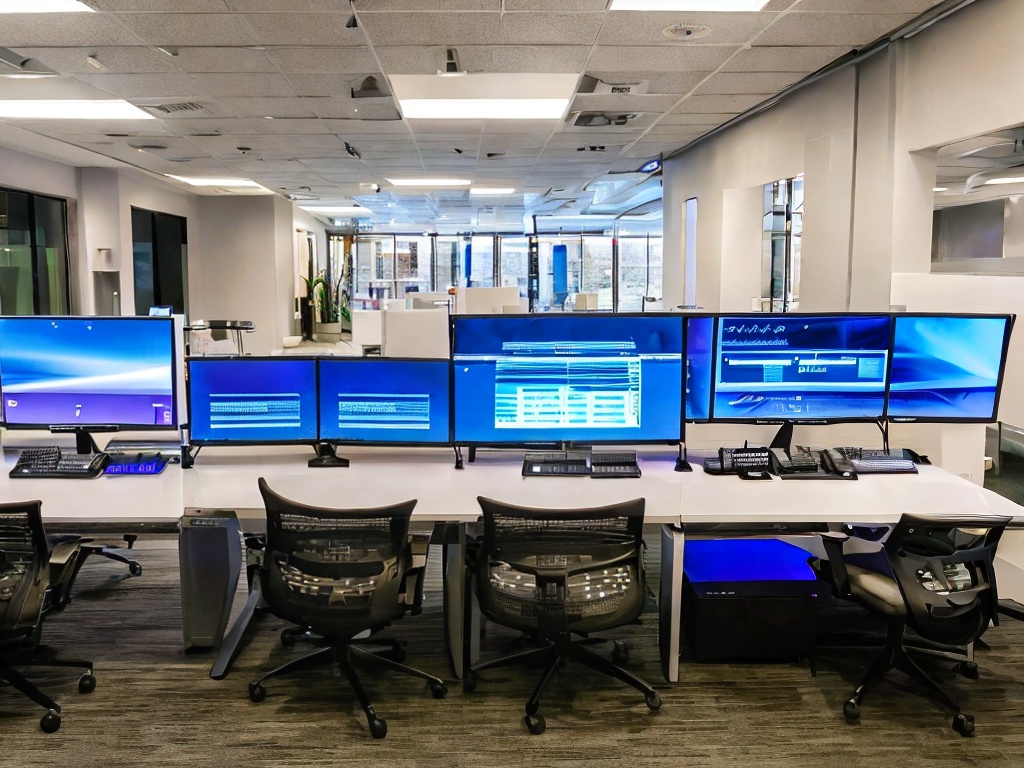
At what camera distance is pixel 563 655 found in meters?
2.76

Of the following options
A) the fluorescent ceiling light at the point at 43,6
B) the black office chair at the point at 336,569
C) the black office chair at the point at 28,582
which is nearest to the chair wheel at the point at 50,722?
the black office chair at the point at 28,582

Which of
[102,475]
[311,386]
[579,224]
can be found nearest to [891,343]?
→ [311,386]

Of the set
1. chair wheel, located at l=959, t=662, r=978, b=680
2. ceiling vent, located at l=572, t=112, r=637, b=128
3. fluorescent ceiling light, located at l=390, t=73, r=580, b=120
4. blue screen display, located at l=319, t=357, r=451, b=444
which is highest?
ceiling vent, located at l=572, t=112, r=637, b=128

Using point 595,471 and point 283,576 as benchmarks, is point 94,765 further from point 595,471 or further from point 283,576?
point 595,471

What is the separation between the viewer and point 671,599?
2.92 metres

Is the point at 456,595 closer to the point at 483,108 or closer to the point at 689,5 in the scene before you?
the point at 689,5

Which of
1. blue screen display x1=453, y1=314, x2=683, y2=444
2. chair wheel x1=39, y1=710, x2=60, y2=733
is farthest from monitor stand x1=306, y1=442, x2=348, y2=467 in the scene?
chair wheel x1=39, y1=710, x2=60, y2=733

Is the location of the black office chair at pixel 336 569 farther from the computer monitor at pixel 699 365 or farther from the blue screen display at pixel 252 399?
the computer monitor at pixel 699 365

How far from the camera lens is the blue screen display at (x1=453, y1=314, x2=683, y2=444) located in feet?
10.5

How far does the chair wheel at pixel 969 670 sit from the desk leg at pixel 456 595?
1.88 meters

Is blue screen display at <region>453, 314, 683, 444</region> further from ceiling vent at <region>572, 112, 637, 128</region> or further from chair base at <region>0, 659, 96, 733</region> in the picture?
ceiling vent at <region>572, 112, 637, 128</region>

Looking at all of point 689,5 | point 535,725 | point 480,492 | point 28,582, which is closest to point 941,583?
point 535,725

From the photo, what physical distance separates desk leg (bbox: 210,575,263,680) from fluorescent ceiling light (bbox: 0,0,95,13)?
3087 millimetres

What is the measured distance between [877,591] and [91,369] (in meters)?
3.12
